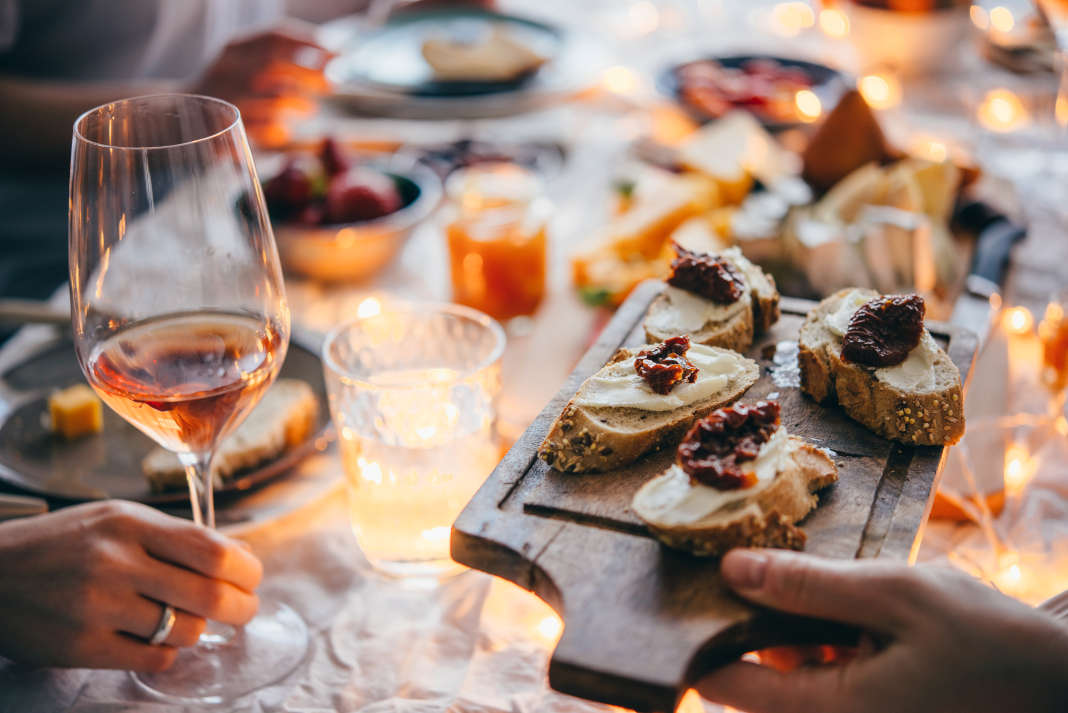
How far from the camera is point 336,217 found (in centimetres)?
162

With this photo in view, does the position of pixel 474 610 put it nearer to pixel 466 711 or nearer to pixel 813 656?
pixel 466 711

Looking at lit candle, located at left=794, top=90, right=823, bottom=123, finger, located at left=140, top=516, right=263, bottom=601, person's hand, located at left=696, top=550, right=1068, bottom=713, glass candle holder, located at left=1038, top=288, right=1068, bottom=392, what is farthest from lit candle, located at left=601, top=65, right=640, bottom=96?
person's hand, located at left=696, top=550, right=1068, bottom=713

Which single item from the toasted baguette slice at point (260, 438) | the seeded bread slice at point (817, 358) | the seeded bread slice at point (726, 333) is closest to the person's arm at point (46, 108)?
the toasted baguette slice at point (260, 438)

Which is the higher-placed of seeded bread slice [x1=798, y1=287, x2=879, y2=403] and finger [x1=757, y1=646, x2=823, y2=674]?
seeded bread slice [x1=798, y1=287, x2=879, y2=403]

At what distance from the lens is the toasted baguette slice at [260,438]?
1093 millimetres

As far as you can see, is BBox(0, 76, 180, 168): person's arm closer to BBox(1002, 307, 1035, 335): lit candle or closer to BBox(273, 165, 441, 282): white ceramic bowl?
BBox(273, 165, 441, 282): white ceramic bowl

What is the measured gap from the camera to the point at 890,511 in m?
0.70

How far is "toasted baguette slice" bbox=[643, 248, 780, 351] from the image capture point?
2.82 ft

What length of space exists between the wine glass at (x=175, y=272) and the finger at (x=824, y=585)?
465 mm

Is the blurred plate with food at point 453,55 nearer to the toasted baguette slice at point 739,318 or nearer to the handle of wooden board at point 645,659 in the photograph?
the toasted baguette slice at point 739,318

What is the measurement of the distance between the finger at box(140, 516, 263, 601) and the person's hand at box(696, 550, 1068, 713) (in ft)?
1.64

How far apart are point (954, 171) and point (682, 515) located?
1200mm

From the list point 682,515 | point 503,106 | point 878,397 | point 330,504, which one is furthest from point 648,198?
point 682,515

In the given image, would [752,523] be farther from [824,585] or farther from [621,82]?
[621,82]
